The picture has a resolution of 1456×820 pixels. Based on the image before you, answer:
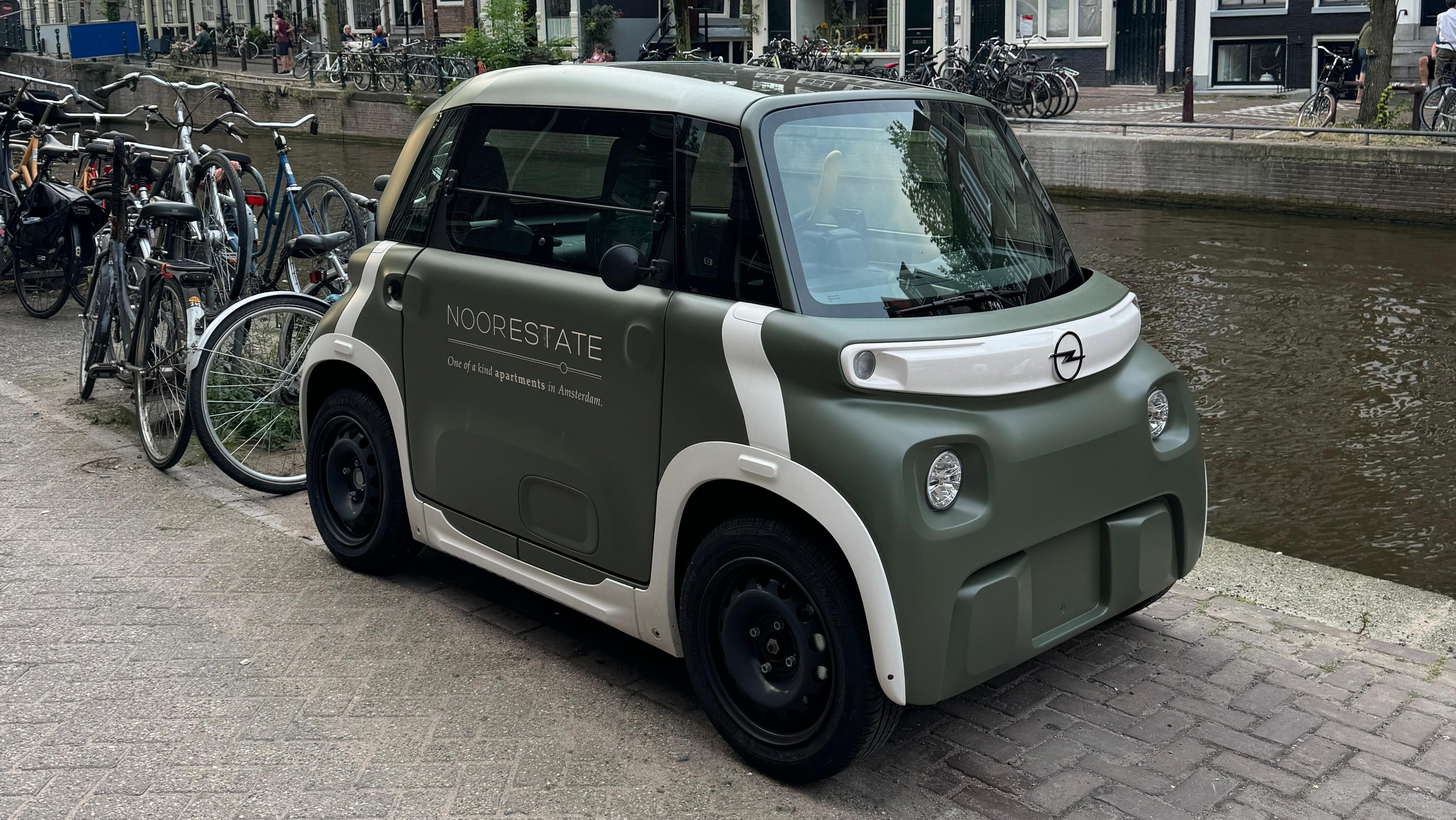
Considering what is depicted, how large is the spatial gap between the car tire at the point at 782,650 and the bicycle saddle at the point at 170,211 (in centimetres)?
360

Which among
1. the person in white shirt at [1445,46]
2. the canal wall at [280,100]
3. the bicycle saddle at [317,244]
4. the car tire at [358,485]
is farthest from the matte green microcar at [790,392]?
the canal wall at [280,100]

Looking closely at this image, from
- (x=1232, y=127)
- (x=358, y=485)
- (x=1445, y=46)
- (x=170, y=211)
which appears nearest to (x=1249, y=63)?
(x=1445, y=46)

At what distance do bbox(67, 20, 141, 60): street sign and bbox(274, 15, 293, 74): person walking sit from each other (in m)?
6.70

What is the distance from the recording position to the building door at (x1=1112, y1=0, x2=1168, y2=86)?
93.5ft

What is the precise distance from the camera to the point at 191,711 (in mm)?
3863

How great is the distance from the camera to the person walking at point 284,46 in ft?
140

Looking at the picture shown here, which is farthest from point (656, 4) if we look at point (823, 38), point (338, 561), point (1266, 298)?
point (338, 561)

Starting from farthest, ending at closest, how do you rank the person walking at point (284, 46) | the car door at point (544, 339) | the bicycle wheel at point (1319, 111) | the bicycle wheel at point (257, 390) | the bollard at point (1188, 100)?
the person walking at point (284, 46) → the bollard at point (1188, 100) → the bicycle wheel at point (1319, 111) → the bicycle wheel at point (257, 390) → the car door at point (544, 339)

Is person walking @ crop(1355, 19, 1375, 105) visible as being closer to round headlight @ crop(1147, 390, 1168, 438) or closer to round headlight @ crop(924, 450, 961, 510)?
round headlight @ crop(1147, 390, 1168, 438)

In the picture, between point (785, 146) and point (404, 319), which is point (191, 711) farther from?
point (785, 146)

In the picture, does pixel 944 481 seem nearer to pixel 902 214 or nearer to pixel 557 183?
pixel 902 214

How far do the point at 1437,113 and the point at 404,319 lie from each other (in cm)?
1644

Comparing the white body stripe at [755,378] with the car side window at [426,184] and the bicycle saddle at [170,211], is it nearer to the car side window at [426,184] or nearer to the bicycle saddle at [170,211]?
the car side window at [426,184]

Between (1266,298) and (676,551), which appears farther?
(1266,298)
